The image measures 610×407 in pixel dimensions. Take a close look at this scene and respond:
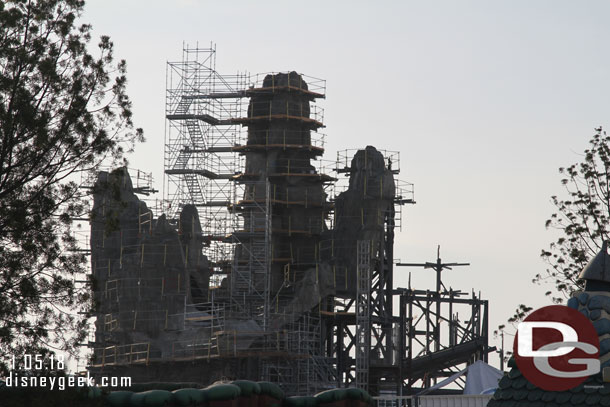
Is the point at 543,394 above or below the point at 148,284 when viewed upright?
below

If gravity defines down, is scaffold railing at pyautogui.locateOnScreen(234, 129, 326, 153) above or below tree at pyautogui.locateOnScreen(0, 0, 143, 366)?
above

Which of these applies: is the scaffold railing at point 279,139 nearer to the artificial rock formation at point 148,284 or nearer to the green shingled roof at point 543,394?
the artificial rock formation at point 148,284

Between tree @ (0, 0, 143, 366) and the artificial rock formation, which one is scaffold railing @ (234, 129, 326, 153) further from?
tree @ (0, 0, 143, 366)

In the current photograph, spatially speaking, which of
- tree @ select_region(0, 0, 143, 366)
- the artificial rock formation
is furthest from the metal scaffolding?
tree @ select_region(0, 0, 143, 366)

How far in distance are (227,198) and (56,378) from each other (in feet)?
182

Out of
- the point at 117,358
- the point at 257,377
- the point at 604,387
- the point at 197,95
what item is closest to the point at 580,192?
the point at 604,387

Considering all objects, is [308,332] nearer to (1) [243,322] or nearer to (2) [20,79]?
(1) [243,322]

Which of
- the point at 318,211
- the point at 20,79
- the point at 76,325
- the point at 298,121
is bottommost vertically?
the point at 76,325

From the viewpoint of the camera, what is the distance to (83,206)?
83.2ft

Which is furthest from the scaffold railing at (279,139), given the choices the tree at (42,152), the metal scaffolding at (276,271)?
the tree at (42,152)

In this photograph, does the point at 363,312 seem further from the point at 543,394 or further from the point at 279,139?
the point at 543,394

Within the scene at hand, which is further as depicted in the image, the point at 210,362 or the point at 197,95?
the point at 197,95

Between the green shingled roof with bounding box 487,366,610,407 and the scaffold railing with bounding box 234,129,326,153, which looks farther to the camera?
the scaffold railing with bounding box 234,129,326,153

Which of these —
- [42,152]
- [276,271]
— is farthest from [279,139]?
[42,152]
